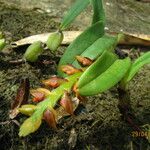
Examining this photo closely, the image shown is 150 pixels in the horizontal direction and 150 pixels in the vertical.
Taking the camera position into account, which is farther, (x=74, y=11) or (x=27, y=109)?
(x=74, y=11)

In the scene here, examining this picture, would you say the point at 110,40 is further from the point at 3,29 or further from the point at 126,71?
the point at 3,29

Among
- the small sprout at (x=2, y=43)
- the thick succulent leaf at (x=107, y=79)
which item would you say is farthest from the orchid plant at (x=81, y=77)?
the small sprout at (x=2, y=43)

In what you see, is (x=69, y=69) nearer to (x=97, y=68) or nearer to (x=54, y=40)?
(x=97, y=68)

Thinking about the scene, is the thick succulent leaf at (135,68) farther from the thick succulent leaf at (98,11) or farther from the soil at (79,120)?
the thick succulent leaf at (98,11)

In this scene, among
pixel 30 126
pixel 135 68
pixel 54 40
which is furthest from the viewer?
pixel 54 40

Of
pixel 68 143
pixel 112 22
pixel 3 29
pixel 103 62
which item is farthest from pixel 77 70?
pixel 112 22

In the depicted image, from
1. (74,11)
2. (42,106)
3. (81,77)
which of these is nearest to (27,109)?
(42,106)
